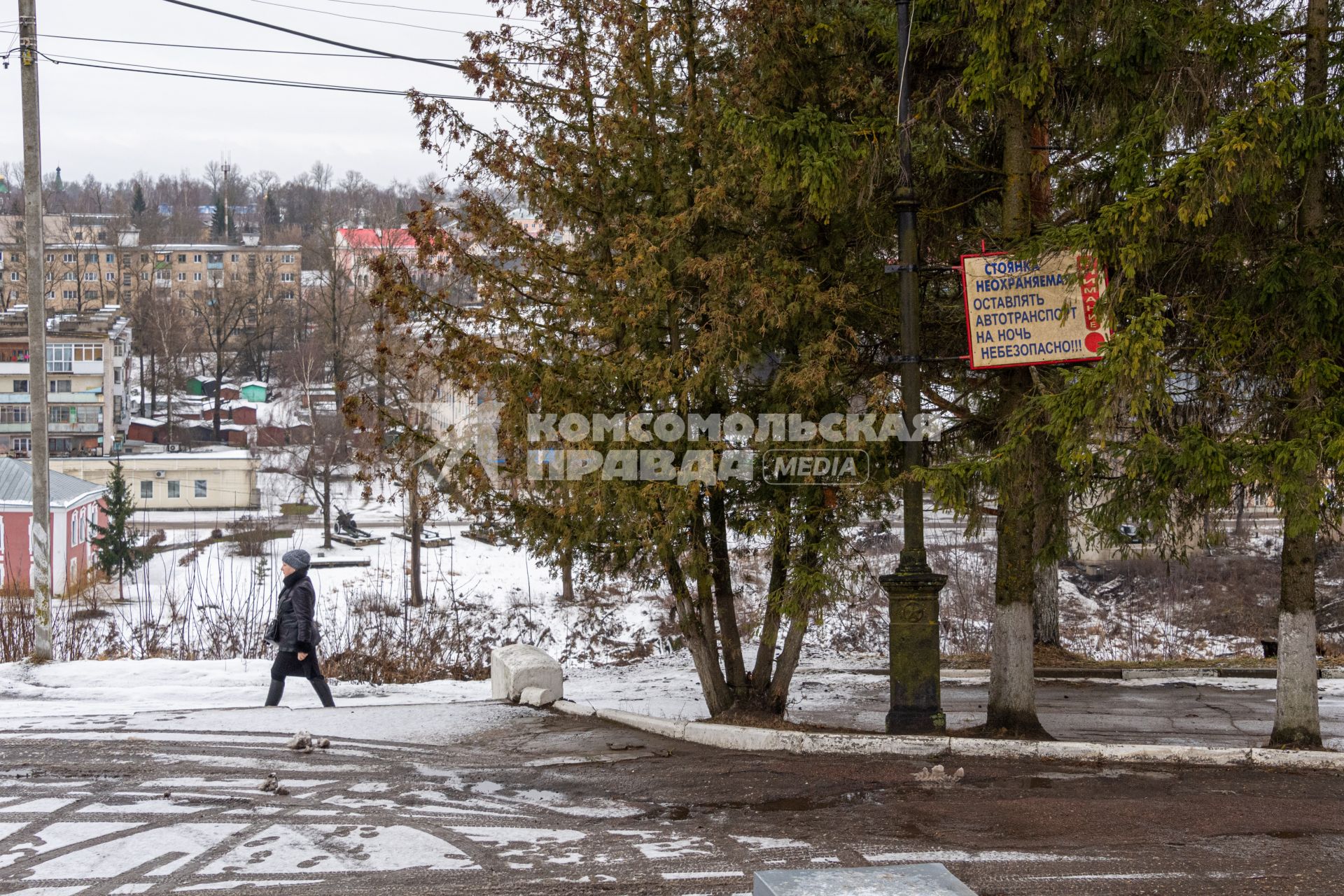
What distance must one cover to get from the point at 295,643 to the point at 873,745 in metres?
5.88

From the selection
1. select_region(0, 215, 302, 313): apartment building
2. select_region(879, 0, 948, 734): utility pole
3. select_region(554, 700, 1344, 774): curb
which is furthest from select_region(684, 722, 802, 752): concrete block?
select_region(0, 215, 302, 313): apartment building

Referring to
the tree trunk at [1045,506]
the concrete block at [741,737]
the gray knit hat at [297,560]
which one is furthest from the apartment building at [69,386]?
the tree trunk at [1045,506]

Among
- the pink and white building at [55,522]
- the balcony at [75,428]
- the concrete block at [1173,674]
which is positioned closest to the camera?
the concrete block at [1173,674]

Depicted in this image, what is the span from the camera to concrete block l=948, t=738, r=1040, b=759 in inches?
350

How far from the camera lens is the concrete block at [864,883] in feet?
13.8

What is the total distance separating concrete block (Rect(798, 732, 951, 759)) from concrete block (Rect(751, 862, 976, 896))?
15.0ft

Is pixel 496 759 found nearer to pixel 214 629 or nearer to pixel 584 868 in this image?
pixel 584 868

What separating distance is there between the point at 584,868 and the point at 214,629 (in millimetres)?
14279

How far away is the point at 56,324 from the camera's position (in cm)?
7288

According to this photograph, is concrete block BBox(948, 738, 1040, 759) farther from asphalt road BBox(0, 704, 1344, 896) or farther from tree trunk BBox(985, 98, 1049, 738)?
tree trunk BBox(985, 98, 1049, 738)

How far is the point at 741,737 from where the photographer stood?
970 cm

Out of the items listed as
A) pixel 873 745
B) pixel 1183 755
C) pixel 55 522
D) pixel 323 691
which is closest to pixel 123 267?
pixel 55 522

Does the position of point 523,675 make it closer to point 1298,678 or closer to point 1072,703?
point 1072,703
